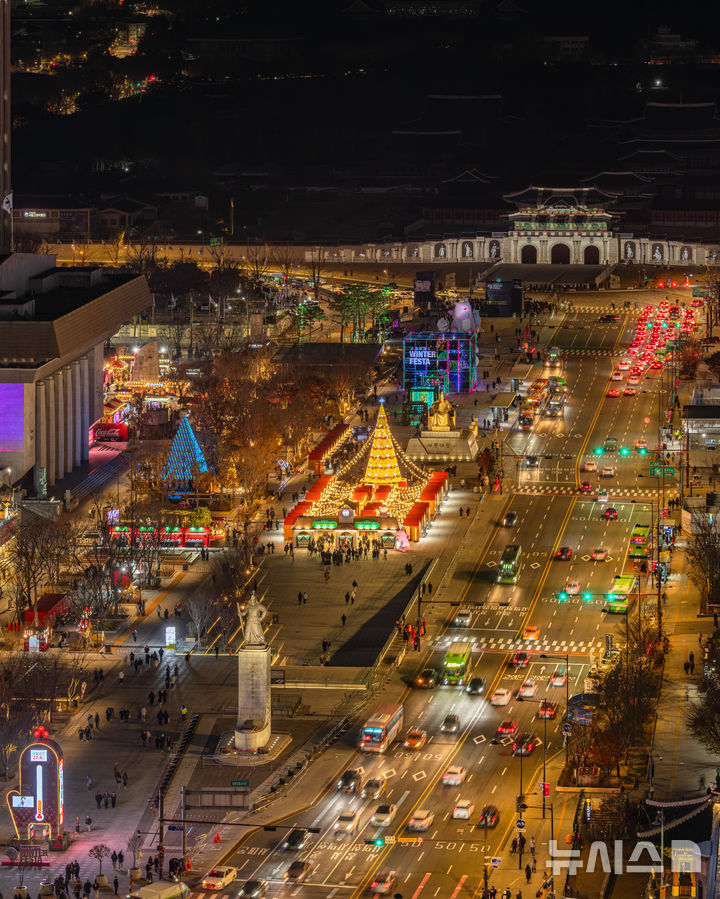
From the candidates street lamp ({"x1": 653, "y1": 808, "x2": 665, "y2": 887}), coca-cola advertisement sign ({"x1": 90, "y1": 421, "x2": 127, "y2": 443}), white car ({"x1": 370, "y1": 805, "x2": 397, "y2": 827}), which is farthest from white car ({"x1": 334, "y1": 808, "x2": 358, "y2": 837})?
coca-cola advertisement sign ({"x1": 90, "y1": 421, "x2": 127, "y2": 443})

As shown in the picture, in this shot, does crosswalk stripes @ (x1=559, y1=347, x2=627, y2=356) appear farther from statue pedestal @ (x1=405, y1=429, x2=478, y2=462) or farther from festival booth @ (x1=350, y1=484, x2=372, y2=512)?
festival booth @ (x1=350, y1=484, x2=372, y2=512)

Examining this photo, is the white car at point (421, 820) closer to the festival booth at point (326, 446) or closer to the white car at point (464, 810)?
the white car at point (464, 810)

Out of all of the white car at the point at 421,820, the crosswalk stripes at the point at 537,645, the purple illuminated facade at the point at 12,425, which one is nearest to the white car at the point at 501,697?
the crosswalk stripes at the point at 537,645

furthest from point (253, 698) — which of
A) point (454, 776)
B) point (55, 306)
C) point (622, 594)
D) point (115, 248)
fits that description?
point (115, 248)

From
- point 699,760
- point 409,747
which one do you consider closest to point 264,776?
point 409,747

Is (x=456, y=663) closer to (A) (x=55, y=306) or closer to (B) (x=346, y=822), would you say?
(B) (x=346, y=822)

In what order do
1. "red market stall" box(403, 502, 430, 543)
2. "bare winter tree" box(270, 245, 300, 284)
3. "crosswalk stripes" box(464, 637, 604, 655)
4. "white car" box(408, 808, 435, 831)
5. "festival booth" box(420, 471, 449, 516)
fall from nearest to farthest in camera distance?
1. "white car" box(408, 808, 435, 831)
2. "crosswalk stripes" box(464, 637, 604, 655)
3. "red market stall" box(403, 502, 430, 543)
4. "festival booth" box(420, 471, 449, 516)
5. "bare winter tree" box(270, 245, 300, 284)
